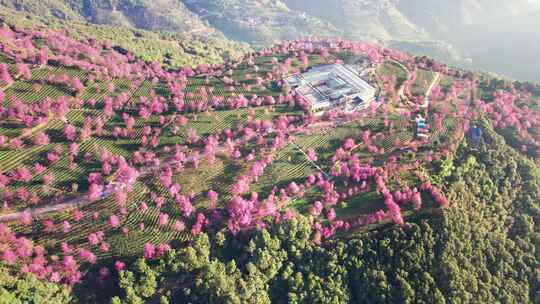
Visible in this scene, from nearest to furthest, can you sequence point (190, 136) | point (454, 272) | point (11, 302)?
point (11, 302) → point (454, 272) → point (190, 136)

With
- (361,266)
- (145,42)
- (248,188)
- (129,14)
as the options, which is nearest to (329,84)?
(248,188)

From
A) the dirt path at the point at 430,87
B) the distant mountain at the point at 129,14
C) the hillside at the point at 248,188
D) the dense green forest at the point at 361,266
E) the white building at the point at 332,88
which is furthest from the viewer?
the distant mountain at the point at 129,14

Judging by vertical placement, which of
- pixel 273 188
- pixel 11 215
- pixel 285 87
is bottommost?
pixel 11 215

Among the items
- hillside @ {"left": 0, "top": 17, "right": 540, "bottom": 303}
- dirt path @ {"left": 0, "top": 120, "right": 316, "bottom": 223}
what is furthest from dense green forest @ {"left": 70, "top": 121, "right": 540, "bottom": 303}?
dirt path @ {"left": 0, "top": 120, "right": 316, "bottom": 223}

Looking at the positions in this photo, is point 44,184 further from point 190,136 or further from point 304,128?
point 304,128

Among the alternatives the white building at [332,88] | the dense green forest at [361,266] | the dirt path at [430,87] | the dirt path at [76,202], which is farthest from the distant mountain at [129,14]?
the dense green forest at [361,266]

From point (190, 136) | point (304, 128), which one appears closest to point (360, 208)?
point (304, 128)

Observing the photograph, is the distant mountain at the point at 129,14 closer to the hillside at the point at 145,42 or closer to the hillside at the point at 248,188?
the hillside at the point at 145,42
